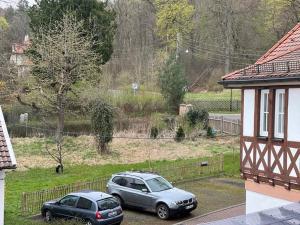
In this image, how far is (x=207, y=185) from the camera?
22.1 metres

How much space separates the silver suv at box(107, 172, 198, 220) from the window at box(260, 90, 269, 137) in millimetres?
4986

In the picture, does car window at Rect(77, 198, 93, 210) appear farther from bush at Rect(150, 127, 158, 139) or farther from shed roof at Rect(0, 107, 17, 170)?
Result: bush at Rect(150, 127, 158, 139)

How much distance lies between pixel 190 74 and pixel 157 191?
167ft

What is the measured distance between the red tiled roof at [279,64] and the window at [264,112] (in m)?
0.60

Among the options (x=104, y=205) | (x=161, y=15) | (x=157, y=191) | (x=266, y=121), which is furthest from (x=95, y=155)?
(x=161, y=15)

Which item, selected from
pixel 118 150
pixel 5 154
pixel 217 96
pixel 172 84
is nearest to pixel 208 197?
pixel 118 150

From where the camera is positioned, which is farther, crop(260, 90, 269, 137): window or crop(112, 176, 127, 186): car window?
crop(112, 176, 127, 186): car window

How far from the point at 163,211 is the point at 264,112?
5759 millimetres

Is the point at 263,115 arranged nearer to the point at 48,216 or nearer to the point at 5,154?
the point at 5,154

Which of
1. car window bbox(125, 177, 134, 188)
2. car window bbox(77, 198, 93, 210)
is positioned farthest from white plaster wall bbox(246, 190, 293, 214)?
car window bbox(125, 177, 134, 188)

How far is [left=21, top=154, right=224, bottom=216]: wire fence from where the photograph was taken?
57.2ft

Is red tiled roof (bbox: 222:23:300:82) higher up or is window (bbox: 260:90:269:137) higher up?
red tiled roof (bbox: 222:23:300:82)

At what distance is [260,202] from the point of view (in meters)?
13.5

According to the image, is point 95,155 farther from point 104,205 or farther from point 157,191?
point 104,205
